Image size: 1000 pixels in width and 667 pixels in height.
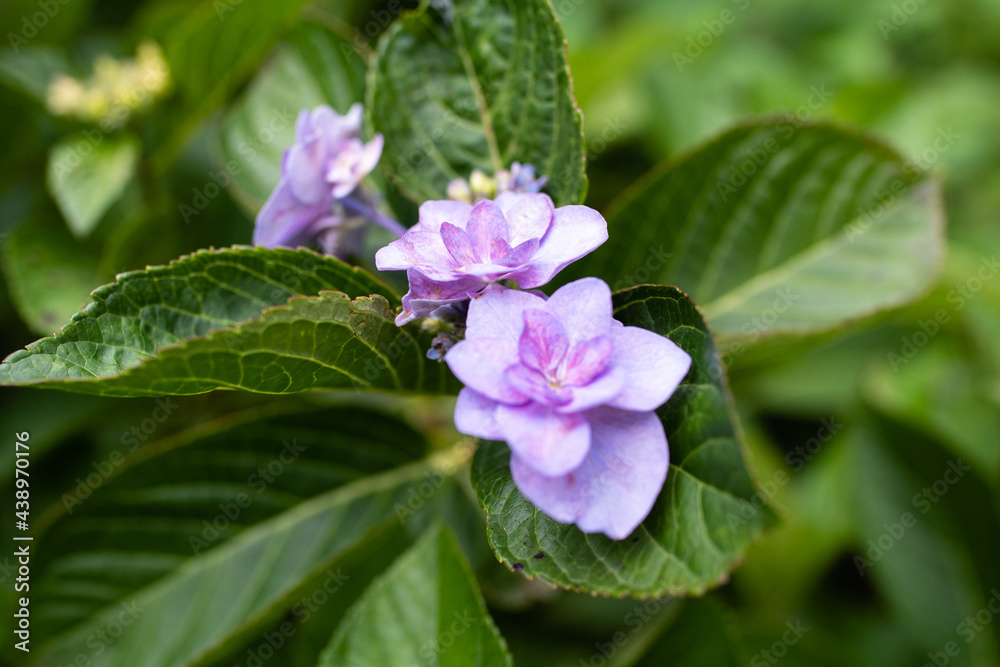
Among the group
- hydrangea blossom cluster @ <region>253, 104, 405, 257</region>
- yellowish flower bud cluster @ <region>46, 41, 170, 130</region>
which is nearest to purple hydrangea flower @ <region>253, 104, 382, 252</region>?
hydrangea blossom cluster @ <region>253, 104, 405, 257</region>

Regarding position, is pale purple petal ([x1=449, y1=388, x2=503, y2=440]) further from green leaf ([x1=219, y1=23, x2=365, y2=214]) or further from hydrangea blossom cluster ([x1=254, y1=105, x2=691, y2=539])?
green leaf ([x1=219, y1=23, x2=365, y2=214])

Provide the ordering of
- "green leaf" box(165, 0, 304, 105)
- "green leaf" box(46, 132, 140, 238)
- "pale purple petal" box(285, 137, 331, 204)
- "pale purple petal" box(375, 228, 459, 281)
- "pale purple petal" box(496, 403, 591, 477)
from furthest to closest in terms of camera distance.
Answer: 1. "green leaf" box(165, 0, 304, 105)
2. "green leaf" box(46, 132, 140, 238)
3. "pale purple petal" box(285, 137, 331, 204)
4. "pale purple petal" box(375, 228, 459, 281)
5. "pale purple petal" box(496, 403, 591, 477)

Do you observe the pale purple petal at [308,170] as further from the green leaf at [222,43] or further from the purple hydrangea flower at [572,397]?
the green leaf at [222,43]

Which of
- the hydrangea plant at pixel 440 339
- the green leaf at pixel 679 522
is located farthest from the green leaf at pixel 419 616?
the green leaf at pixel 679 522

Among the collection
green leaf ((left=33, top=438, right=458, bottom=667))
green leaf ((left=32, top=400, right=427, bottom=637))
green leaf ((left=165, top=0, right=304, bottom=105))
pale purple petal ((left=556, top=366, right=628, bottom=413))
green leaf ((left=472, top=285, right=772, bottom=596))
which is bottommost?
green leaf ((left=33, top=438, right=458, bottom=667))

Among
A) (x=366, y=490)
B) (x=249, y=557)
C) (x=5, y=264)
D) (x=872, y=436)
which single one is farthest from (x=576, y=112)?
(x=5, y=264)

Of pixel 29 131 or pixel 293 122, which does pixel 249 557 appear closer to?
pixel 293 122

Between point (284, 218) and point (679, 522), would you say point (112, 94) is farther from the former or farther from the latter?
point (679, 522)
